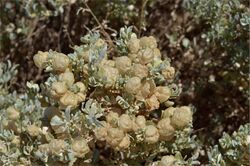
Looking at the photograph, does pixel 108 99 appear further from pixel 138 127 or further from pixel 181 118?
pixel 181 118

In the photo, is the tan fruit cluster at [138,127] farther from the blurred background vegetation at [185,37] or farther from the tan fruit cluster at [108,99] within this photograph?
the blurred background vegetation at [185,37]

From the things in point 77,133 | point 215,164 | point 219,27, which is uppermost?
point 219,27

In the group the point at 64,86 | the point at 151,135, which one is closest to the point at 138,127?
the point at 151,135

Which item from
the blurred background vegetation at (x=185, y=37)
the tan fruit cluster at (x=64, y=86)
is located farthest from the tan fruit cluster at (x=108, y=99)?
the blurred background vegetation at (x=185, y=37)

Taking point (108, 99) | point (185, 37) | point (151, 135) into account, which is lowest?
point (151, 135)

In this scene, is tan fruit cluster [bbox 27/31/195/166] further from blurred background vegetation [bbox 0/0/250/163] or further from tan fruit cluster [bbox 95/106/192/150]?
blurred background vegetation [bbox 0/0/250/163]

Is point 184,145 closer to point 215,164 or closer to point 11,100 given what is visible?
point 215,164

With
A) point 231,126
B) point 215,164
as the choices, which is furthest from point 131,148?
point 231,126

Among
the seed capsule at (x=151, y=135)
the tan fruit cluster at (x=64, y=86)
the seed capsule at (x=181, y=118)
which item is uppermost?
the tan fruit cluster at (x=64, y=86)
